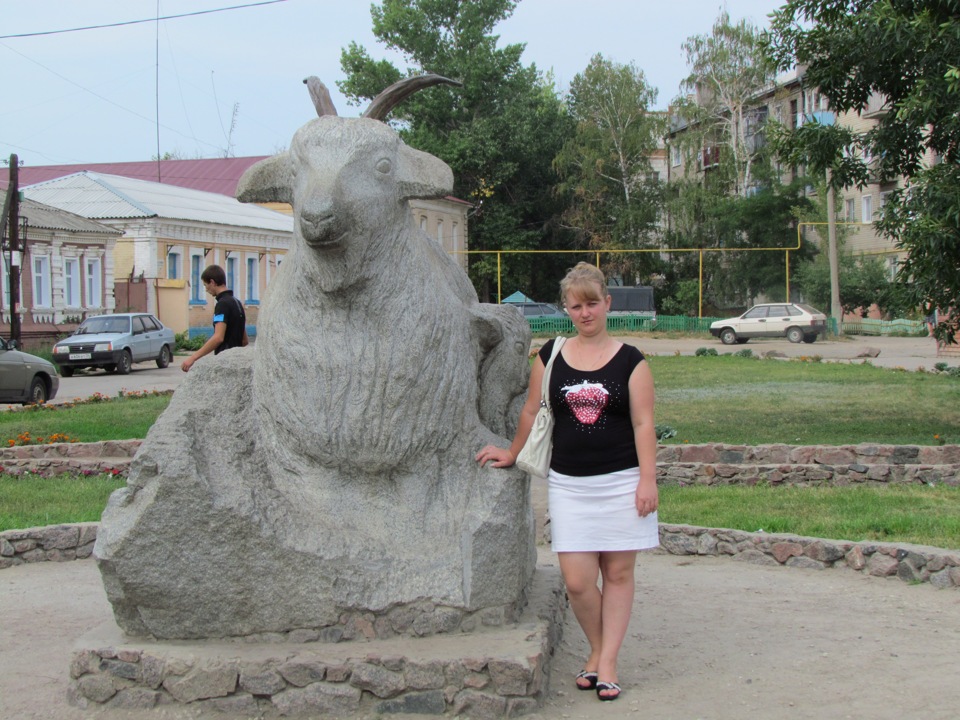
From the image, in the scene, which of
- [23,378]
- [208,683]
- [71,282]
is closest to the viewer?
[208,683]

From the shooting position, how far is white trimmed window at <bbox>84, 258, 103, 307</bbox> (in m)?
32.5

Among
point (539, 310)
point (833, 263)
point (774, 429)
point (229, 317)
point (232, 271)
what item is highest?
point (232, 271)

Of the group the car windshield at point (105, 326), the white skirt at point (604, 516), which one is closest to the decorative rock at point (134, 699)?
the white skirt at point (604, 516)

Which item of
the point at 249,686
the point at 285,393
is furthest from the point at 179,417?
the point at 249,686

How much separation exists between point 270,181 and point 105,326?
848 inches

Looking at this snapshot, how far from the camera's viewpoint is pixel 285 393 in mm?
4645

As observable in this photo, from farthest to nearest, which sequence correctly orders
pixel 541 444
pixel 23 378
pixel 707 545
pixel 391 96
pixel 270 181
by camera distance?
pixel 23 378, pixel 707 545, pixel 391 96, pixel 270 181, pixel 541 444

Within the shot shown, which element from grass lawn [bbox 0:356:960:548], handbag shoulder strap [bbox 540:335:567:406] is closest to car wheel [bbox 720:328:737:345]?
grass lawn [bbox 0:356:960:548]

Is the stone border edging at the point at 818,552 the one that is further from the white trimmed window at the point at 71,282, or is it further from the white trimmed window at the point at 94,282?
the white trimmed window at the point at 94,282

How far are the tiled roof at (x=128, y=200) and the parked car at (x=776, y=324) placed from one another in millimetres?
15493

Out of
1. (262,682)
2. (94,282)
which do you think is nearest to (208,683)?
(262,682)

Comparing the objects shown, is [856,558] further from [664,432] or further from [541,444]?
[664,432]

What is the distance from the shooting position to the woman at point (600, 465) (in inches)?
171

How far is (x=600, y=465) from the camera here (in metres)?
4.36
